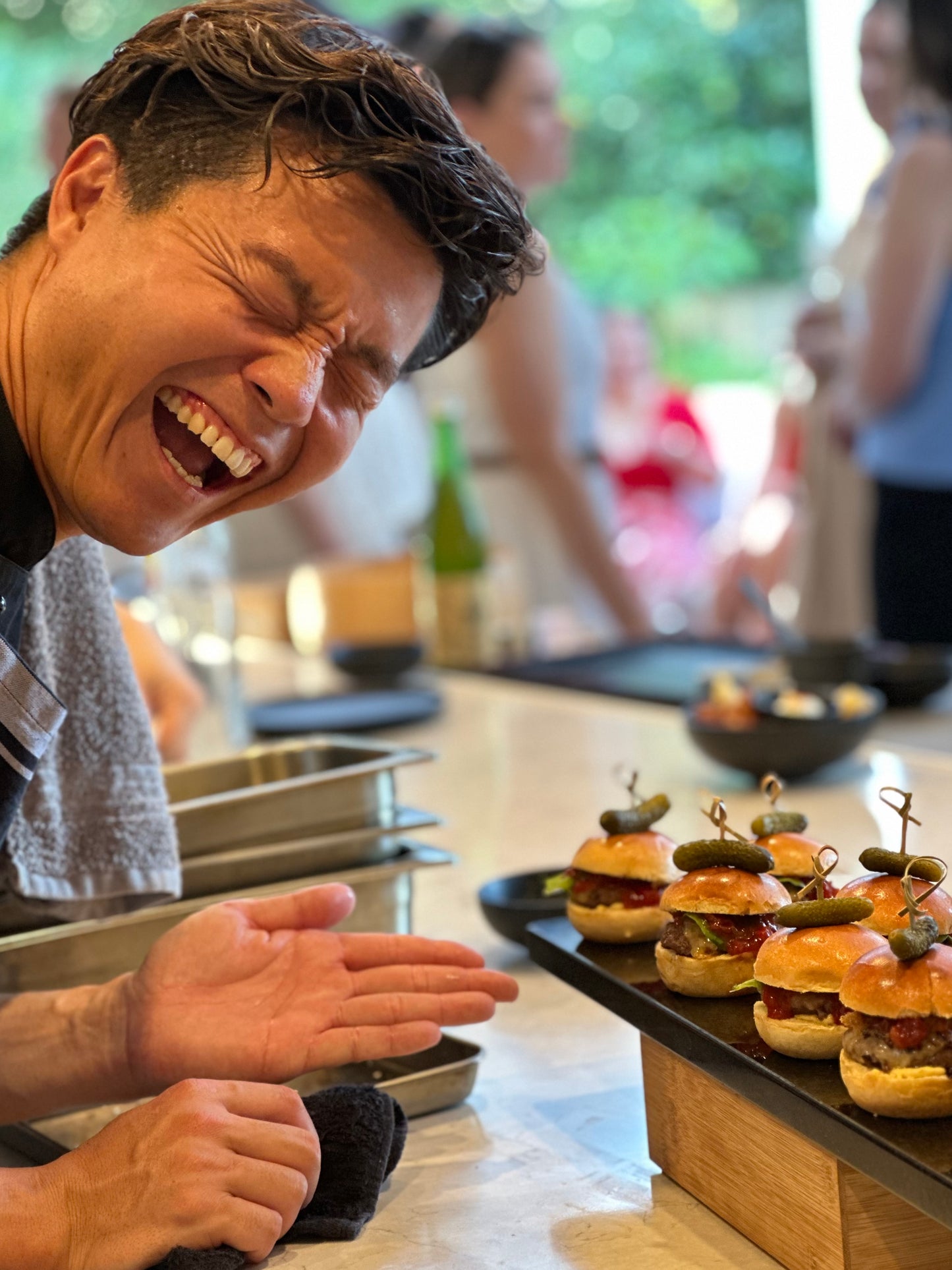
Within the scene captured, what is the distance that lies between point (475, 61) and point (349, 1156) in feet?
9.99

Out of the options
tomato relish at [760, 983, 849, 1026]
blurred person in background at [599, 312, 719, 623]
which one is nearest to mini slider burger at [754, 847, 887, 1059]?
tomato relish at [760, 983, 849, 1026]

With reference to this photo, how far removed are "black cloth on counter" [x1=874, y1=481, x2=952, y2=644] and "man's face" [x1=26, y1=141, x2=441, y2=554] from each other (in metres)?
2.45

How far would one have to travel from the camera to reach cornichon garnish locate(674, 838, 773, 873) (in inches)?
32.9

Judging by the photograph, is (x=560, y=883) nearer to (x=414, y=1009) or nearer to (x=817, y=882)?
(x=414, y=1009)

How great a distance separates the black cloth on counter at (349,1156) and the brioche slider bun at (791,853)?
0.92 feet

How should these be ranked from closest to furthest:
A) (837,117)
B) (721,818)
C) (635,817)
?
(721,818)
(635,817)
(837,117)

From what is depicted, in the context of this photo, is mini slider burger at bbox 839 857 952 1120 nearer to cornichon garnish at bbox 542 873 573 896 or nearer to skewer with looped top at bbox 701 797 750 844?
skewer with looped top at bbox 701 797 750 844

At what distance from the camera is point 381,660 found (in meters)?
2.68

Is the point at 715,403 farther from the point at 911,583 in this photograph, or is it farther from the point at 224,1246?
the point at 224,1246

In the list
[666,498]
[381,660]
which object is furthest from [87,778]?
[666,498]

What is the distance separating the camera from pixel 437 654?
2.90 m

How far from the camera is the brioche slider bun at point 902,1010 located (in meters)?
0.64

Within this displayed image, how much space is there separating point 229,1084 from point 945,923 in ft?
1.30

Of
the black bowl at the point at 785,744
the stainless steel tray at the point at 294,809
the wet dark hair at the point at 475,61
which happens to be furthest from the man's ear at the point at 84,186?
the wet dark hair at the point at 475,61
